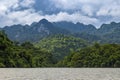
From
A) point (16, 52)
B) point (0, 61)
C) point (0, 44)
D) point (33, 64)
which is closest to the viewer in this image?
point (0, 61)

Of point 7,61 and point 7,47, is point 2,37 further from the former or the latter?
point 7,61

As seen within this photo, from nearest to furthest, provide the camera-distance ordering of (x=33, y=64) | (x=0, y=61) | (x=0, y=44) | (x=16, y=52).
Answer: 1. (x=0, y=61)
2. (x=0, y=44)
3. (x=16, y=52)
4. (x=33, y=64)

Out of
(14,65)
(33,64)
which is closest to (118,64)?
(33,64)

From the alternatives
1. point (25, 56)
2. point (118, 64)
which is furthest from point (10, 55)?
point (118, 64)

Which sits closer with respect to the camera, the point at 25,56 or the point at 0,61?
the point at 0,61

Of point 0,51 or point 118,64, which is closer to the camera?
point 0,51

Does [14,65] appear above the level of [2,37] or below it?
below

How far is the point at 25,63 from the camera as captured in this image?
184750mm

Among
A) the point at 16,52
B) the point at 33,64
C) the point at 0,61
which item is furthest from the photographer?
the point at 33,64

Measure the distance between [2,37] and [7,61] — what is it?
2207 centimetres

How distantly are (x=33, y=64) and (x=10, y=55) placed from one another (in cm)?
2912

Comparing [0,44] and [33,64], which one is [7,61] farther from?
[33,64]

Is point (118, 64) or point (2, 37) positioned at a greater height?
point (2, 37)

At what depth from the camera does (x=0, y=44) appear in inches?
6737
